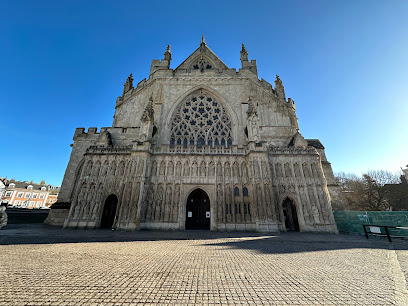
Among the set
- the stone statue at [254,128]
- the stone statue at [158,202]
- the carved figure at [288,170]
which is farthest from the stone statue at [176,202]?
the carved figure at [288,170]

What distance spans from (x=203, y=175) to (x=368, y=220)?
12995 millimetres

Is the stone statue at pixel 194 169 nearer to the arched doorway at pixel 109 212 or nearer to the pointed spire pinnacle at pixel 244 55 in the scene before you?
the arched doorway at pixel 109 212

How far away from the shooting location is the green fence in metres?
10.9

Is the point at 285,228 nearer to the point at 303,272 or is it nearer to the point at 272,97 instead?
the point at 303,272

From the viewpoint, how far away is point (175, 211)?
14.1 m

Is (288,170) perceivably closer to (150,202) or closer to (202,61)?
(150,202)

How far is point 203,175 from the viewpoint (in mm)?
15266

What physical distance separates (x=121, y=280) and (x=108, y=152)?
15.2 meters

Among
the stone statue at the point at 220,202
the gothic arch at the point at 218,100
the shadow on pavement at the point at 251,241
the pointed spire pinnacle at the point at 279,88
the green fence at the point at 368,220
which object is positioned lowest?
the shadow on pavement at the point at 251,241

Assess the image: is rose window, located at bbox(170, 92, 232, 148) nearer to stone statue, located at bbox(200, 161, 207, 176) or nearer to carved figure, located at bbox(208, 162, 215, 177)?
stone statue, located at bbox(200, 161, 207, 176)

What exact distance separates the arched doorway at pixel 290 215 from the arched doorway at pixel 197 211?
736cm

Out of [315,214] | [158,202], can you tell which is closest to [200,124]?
[158,202]

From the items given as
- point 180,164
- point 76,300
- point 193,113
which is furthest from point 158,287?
point 193,113

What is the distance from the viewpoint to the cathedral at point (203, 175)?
1393 centimetres
